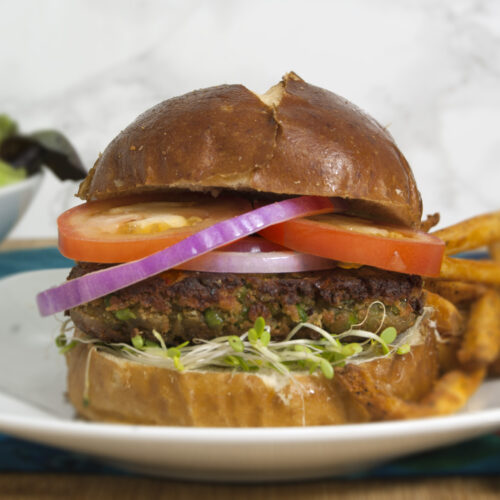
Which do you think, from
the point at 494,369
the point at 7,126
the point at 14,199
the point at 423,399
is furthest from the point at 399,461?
the point at 7,126

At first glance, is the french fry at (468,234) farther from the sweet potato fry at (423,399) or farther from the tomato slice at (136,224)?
the tomato slice at (136,224)

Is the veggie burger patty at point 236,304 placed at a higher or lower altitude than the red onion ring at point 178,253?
lower

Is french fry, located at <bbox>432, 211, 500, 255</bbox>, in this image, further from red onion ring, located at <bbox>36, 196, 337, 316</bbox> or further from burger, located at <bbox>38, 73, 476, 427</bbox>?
red onion ring, located at <bbox>36, 196, 337, 316</bbox>

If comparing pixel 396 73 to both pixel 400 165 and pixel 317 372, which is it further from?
pixel 317 372

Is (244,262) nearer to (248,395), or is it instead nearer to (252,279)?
(252,279)

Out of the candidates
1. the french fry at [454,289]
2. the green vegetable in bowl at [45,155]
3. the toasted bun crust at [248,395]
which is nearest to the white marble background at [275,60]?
the green vegetable in bowl at [45,155]

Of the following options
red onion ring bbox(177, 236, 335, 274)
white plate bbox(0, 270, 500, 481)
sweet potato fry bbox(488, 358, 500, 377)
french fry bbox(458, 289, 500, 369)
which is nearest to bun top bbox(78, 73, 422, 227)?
red onion ring bbox(177, 236, 335, 274)
